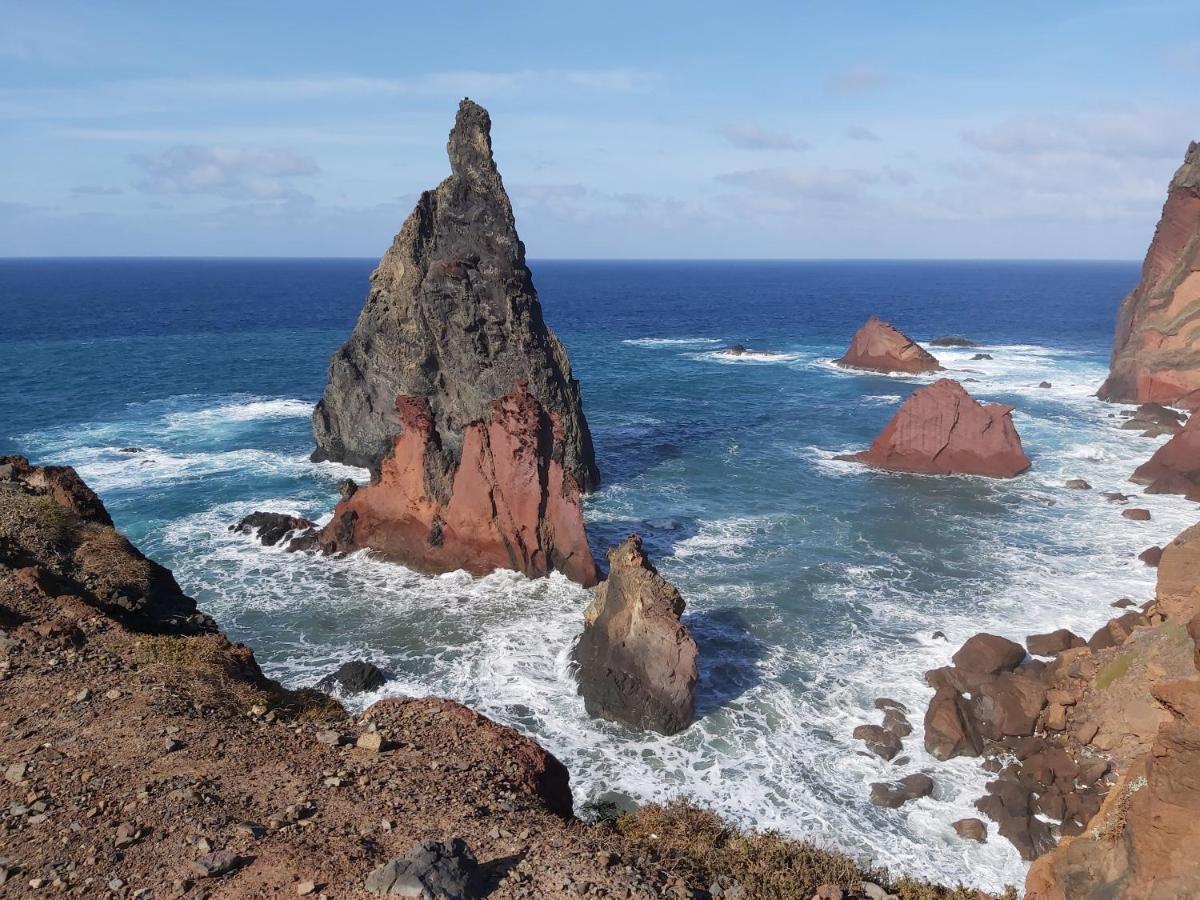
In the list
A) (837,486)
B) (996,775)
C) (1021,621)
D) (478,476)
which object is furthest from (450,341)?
(996,775)

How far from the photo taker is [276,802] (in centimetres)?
1310

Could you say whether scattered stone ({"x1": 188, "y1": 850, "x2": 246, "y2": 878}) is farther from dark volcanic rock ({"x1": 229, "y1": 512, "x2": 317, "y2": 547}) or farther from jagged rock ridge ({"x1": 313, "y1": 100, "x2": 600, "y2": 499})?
jagged rock ridge ({"x1": 313, "y1": 100, "x2": 600, "y2": 499})

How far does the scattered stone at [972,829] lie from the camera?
21266 millimetres

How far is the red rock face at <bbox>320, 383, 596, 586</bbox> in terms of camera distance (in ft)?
120

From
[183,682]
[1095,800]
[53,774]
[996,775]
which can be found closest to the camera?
[53,774]

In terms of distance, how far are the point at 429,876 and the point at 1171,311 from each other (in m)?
69.0

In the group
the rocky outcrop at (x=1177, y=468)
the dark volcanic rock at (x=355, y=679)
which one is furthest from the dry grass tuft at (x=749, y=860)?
the rocky outcrop at (x=1177, y=468)

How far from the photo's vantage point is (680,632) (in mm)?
26125

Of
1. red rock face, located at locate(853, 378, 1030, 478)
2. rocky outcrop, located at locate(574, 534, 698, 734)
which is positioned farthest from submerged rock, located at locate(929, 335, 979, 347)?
rocky outcrop, located at locate(574, 534, 698, 734)

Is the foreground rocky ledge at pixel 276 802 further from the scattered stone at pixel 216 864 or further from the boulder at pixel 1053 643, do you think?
the boulder at pixel 1053 643

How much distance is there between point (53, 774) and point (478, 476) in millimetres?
24268

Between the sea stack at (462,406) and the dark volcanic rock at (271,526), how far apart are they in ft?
6.92

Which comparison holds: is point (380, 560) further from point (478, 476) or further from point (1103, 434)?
point (1103, 434)

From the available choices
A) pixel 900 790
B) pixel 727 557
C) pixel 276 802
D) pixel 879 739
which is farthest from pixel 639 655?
pixel 276 802
